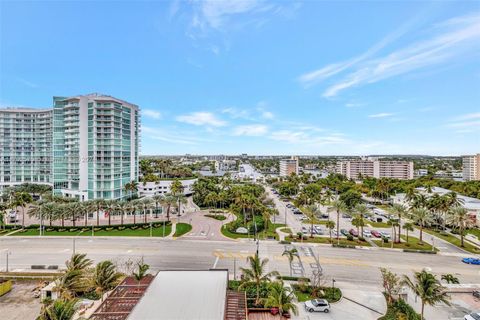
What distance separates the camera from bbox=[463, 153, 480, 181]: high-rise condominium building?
484 ft

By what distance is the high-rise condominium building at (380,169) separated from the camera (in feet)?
530

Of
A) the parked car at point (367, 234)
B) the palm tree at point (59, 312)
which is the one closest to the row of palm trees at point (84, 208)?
the parked car at point (367, 234)

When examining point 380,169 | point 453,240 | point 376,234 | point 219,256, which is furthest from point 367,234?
point 380,169

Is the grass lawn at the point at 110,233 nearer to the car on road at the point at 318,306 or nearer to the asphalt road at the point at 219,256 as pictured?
the asphalt road at the point at 219,256

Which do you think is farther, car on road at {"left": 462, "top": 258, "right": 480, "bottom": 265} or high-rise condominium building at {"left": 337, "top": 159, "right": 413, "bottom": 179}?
high-rise condominium building at {"left": 337, "top": 159, "right": 413, "bottom": 179}

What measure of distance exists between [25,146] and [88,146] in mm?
45539

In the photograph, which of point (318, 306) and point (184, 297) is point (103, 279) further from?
point (318, 306)

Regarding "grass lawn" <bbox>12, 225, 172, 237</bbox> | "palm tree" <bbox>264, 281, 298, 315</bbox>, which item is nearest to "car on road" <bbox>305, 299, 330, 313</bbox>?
"palm tree" <bbox>264, 281, 298, 315</bbox>

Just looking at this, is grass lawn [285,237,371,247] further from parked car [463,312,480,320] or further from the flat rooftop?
the flat rooftop

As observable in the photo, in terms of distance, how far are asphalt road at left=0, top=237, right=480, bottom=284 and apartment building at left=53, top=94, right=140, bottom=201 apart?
93.1 feet

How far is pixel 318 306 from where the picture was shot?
26438 mm

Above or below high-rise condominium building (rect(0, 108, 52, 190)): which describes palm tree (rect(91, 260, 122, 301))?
below

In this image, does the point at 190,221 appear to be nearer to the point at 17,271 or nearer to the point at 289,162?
the point at 17,271

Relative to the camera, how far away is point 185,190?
335 feet
